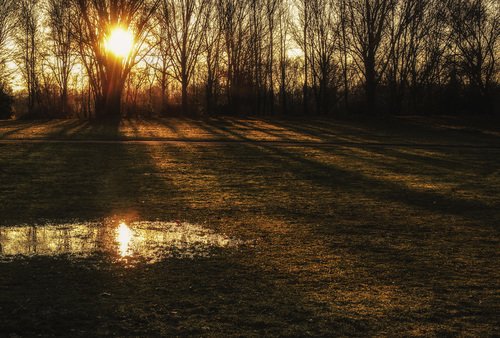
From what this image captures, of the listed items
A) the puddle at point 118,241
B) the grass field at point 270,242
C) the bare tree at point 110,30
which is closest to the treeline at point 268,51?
the bare tree at point 110,30

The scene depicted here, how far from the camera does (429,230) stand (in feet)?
29.0

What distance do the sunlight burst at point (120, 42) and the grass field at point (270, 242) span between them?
63.0ft

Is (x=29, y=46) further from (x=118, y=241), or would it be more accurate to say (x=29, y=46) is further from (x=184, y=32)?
(x=118, y=241)

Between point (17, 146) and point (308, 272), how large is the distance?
16.9 meters

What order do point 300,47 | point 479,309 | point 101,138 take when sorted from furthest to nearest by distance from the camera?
point 300,47 < point 101,138 < point 479,309

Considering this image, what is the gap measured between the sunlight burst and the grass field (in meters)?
19.2

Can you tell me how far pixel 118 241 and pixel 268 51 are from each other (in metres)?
45.8

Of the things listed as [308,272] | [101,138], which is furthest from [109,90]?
[308,272]

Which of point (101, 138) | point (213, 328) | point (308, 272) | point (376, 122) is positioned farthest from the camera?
point (376, 122)

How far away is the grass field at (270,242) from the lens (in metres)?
4.97

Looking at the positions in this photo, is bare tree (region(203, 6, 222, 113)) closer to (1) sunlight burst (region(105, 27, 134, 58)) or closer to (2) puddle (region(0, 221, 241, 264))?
(1) sunlight burst (region(105, 27, 134, 58))

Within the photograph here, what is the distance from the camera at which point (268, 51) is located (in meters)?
52.0

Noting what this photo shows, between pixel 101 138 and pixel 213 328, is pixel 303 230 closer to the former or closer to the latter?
pixel 213 328

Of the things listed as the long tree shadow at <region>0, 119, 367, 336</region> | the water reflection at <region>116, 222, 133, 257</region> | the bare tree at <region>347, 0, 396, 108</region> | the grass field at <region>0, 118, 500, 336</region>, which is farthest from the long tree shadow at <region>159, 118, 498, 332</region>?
the bare tree at <region>347, 0, 396, 108</region>
